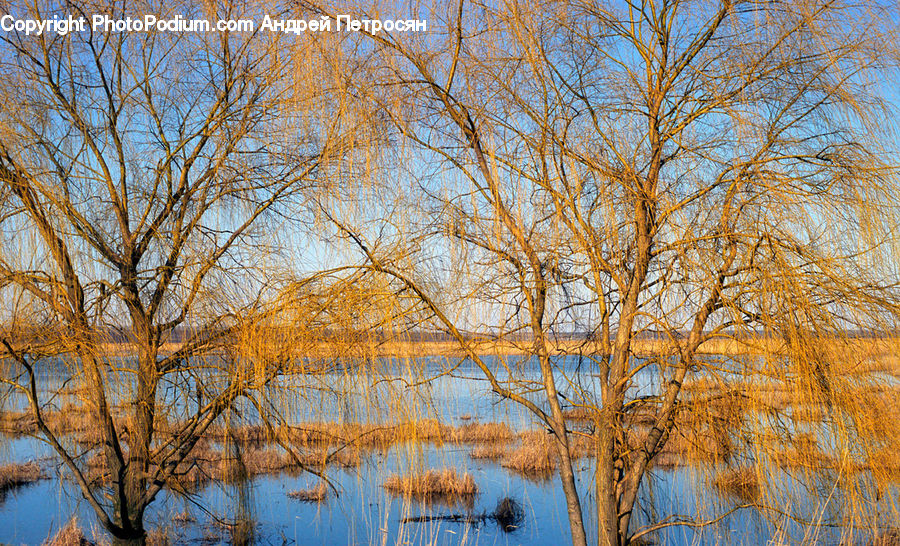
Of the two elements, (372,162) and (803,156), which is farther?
(372,162)

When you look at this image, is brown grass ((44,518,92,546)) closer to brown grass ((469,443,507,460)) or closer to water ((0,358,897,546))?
water ((0,358,897,546))

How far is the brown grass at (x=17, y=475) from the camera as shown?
10.8 m

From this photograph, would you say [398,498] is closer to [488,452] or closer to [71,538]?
[71,538]

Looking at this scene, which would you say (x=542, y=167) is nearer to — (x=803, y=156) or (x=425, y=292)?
(x=425, y=292)

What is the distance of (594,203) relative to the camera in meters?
3.68

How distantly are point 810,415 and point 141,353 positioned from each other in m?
3.49

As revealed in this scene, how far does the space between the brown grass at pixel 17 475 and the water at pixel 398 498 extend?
158 mm

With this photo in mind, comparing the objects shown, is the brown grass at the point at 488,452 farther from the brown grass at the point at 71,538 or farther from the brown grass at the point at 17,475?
the brown grass at the point at 17,475

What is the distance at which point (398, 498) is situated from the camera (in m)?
8.32

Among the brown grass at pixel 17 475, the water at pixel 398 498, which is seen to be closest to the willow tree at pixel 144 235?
the water at pixel 398 498

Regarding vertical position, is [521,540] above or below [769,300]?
below

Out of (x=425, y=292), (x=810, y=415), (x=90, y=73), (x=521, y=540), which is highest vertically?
(x=90, y=73)

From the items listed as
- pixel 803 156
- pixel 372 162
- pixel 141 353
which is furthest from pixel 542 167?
pixel 141 353

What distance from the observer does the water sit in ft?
10.9
